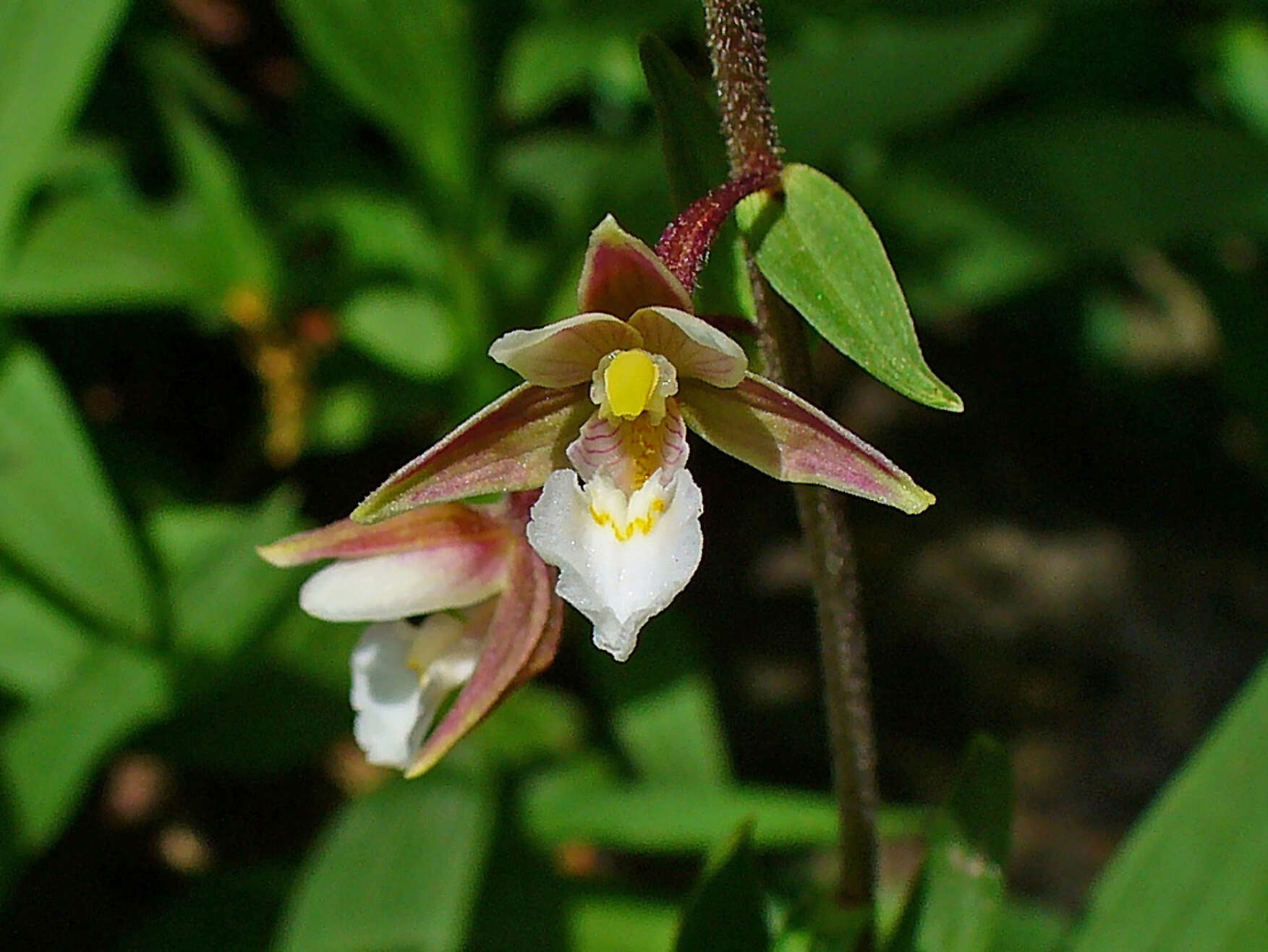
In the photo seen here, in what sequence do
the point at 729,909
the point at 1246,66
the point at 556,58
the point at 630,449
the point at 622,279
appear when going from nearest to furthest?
the point at 622,279
the point at 630,449
the point at 729,909
the point at 556,58
the point at 1246,66

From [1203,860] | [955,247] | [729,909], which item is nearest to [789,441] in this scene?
[729,909]

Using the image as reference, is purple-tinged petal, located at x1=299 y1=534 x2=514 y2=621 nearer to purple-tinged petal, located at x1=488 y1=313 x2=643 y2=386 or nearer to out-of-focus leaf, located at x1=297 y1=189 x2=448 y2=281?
purple-tinged petal, located at x1=488 y1=313 x2=643 y2=386

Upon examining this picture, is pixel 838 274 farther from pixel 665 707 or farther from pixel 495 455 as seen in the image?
pixel 665 707

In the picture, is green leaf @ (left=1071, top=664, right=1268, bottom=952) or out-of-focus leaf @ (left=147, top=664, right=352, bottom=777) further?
out-of-focus leaf @ (left=147, top=664, right=352, bottom=777)

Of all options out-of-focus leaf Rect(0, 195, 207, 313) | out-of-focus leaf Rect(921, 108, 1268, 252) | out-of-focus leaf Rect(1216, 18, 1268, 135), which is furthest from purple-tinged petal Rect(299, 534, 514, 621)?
out-of-focus leaf Rect(1216, 18, 1268, 135)

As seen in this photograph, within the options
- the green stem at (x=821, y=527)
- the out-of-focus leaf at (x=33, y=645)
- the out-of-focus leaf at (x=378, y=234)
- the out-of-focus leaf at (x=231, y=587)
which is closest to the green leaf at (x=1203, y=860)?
the green stem at (x=821, y=527)
